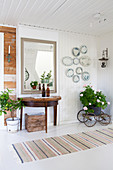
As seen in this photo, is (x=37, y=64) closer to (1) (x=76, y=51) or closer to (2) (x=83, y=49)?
(1) (x=76, y=51)

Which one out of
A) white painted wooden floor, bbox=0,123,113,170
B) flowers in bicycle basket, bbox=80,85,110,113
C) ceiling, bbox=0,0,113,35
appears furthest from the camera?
flowers in bicycle basket, bbox=80,85,110,113

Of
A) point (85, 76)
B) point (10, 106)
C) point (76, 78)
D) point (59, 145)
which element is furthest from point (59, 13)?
point (59, 145)

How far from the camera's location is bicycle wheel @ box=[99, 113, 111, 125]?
440 centimetres

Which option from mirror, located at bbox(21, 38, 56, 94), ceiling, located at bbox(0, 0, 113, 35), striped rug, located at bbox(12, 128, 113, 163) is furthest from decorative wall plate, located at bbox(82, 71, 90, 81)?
striped rug, located at bbox(12, 128, 113, 163)

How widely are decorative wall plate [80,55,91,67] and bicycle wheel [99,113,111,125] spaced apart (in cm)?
148

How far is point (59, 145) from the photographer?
3027 millimetres

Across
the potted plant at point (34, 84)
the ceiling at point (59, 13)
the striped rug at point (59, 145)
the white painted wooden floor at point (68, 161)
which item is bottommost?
the white painted wooden floor at point (68, 161)

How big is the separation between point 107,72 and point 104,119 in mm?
1315

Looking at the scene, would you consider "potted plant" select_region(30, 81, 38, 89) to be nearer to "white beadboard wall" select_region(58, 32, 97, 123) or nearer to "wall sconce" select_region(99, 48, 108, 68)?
"white beadboard wall" select_region(58, 32, 97, 123)

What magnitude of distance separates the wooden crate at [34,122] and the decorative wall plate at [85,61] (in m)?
1.92

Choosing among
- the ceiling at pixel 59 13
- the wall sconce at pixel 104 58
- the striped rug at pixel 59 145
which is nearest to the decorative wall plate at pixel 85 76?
the wall sconce at pixel 104 58

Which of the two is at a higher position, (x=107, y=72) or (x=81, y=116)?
(x=107, y=72)

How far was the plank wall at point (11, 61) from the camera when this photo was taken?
4043mm

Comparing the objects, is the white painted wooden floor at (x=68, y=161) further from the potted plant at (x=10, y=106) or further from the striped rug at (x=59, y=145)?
the potted plant at (x=10, y=106)
